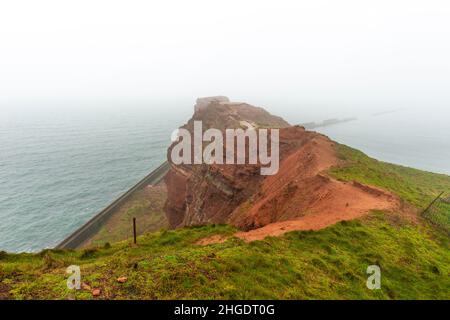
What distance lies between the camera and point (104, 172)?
284 feet

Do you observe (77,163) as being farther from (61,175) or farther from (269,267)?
(269,267)

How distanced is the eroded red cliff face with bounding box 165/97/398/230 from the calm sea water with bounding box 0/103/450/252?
76.3ft

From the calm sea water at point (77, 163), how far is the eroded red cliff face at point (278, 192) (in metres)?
23.3

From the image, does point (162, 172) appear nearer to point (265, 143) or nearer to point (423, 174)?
point (265, 143)

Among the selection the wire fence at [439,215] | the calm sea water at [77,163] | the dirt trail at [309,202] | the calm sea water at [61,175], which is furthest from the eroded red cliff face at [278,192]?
the calm sea water at [77,163]

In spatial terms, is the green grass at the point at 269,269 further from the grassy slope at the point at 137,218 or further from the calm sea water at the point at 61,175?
the calm sea water at the point at 61,175

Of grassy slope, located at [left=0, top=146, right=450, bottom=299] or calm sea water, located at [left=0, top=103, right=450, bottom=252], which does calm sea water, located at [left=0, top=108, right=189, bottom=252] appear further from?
grassy slope, located at [left=0, top=146, right=450, bottom=299]

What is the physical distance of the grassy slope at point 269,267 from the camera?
1157 centimetres

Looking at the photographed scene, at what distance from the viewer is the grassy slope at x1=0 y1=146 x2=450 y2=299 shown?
1157 cm

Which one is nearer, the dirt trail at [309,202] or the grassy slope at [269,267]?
the grassy slope at [269,267]

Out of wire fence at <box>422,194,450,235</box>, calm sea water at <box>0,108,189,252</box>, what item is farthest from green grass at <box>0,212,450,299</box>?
calm sea water at <box>0,108,189,252</box>
